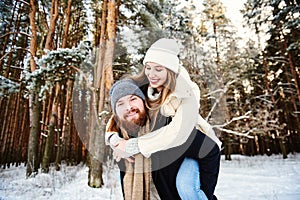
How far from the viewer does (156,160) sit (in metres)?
0.62

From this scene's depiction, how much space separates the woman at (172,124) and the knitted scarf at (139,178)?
27 mm

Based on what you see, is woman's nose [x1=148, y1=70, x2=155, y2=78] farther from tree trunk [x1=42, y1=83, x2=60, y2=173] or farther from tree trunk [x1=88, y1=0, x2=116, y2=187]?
tree trunk [x1=42, y1=83, x2=60, y2=173]

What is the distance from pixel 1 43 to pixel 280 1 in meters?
5.07

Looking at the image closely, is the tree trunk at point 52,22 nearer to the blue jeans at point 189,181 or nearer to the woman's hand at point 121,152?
the woman's hand at point 121,152

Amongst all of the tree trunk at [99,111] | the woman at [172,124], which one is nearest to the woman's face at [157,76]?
→ the woman at [172,124]

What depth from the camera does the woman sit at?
572 millimetres

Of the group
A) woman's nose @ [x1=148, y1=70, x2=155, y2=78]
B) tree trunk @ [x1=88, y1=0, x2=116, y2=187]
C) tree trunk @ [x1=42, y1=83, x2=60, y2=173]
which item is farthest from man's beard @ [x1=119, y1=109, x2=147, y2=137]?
tree trunk @ [x1=42, y1=83, x2=60, y2=173]

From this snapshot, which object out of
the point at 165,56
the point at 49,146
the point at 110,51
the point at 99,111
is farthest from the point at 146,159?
the point at 49,146

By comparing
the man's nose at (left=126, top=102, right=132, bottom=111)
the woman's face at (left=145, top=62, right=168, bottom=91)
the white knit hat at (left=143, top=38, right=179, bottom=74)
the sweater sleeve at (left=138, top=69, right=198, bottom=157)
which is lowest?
the sweater sleeve at (left=138, top=69, right=198, bottom=157)

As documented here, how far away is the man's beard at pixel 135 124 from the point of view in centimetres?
62

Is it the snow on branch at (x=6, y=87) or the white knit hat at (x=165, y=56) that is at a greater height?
the snow on branch at (x=6, y=87)

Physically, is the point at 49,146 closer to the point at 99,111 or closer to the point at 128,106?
the point at 99,111

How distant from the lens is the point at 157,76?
2.11 ft

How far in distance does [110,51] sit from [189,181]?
5.02 ft
